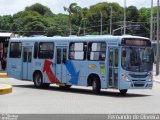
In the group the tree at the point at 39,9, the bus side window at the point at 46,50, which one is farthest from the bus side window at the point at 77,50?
the tree at the point at 39,9

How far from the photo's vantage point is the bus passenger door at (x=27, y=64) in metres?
29.2

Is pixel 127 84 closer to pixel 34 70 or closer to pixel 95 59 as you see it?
pixel 95 59

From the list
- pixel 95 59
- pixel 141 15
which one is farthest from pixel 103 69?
pixel 141 15

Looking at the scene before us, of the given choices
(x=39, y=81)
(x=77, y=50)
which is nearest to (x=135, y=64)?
(x=77, y=50)

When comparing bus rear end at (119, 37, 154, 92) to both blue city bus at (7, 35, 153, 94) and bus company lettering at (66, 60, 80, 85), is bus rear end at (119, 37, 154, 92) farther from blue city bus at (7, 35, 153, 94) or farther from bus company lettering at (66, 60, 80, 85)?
bus company lettering at (66, 60, 80, 85)

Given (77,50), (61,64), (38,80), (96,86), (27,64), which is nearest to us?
(96,86)

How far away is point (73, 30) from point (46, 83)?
110558 mm

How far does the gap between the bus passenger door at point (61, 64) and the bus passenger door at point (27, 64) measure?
2.52 metres

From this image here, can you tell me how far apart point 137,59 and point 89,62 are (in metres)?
2.41

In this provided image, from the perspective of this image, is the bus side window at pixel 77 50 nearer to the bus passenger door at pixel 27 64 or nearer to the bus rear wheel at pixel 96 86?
the bus rear wheel at pixel 96 86

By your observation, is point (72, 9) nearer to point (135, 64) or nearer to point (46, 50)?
point (46, 50)

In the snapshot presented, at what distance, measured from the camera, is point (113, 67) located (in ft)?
77.4

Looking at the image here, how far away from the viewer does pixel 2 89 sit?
905 inches

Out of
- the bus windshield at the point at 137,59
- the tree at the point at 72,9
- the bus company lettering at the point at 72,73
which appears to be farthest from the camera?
the tree at the point at 72,9
